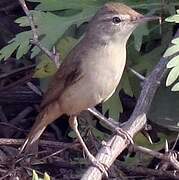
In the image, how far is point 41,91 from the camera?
5496 mm

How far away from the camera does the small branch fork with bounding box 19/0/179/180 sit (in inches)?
152

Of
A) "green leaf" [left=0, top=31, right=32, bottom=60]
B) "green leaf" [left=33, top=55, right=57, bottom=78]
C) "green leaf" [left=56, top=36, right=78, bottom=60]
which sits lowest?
"green leaf" [left=33, top=55, right=57, bottom=78]

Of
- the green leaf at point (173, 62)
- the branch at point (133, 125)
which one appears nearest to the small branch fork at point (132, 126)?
the branch at point (133, 125)

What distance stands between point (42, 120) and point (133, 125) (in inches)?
28.4

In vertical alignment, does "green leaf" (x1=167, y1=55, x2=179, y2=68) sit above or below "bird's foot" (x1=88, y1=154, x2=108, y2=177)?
above

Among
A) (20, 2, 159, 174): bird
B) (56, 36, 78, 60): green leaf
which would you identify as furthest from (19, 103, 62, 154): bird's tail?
(56, 36, 78, 60): green leaf

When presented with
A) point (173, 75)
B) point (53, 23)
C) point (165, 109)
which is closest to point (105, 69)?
point (173, 75)

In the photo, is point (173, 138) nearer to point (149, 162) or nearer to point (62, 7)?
point (149, 162)

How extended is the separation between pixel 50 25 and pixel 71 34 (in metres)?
0.32

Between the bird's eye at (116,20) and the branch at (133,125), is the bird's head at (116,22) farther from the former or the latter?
the branch at (133,125)

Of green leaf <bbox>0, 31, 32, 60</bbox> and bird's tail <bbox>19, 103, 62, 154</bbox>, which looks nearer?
bird's tail <bbox>19, 103, 62, 154</bbox>

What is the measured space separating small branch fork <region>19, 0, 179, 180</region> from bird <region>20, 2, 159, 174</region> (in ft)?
0.40

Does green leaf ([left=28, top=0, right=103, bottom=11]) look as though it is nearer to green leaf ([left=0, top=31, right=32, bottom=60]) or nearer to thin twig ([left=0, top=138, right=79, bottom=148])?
green leaf ([left=0, top=31, right=32, bottom=60])

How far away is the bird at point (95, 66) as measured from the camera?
423 centimetres
